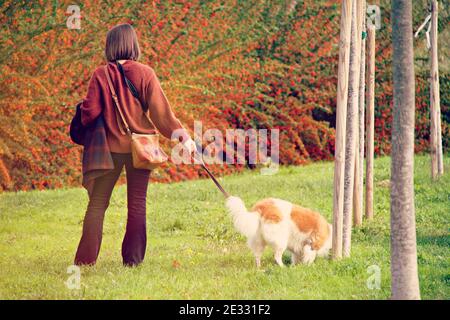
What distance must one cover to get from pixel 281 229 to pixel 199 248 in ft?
5.27

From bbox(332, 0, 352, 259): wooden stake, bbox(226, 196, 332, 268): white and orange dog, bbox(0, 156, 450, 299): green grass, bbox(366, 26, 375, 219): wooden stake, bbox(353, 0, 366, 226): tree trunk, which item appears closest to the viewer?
bbox(0, 156, 450, 299): green grass

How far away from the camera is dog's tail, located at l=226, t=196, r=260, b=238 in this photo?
6.56m

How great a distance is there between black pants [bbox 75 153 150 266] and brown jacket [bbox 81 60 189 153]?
0.66ft

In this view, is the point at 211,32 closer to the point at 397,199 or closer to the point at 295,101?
the point at 295,101

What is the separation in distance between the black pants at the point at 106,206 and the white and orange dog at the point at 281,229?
2.49ft

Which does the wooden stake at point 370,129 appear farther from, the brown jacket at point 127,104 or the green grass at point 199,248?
the brown jacket at point 127,104

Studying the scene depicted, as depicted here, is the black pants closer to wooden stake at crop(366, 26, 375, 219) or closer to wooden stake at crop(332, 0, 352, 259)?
wooden stake at crop(332, 0, 352, 259)

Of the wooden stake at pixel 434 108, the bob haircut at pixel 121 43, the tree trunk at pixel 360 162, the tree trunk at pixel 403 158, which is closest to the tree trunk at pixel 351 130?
the tree trunk at pixel 360 162

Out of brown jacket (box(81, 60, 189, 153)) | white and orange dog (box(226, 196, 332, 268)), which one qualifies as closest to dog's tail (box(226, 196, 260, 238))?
white and orange dog (box(226, 196, 332, 268))

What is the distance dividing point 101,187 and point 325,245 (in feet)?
6.66

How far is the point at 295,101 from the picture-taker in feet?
51.0
